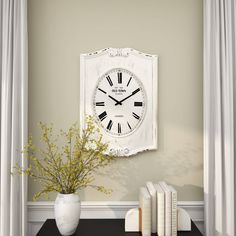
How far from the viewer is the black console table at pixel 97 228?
1.83 meters

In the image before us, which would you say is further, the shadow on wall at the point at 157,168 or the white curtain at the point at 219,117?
the shadow on wall at the point at 157,168

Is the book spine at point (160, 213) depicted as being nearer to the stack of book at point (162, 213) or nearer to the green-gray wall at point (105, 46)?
the stack of book at point (162, 213)

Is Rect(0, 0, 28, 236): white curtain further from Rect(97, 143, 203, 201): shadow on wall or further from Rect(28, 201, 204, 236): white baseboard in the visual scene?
Rect(97, 143, 203, 201): shadow on wall

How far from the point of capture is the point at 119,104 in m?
2.13

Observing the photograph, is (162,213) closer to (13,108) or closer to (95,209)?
(95,209)

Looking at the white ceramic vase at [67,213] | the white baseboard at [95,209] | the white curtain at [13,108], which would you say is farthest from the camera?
the white baseboard at [95,209]

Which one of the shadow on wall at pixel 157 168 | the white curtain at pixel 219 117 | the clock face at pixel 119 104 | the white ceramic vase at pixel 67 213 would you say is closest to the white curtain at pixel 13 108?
the white ceramic vase at pixel 67 213

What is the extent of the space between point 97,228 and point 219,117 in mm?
1073

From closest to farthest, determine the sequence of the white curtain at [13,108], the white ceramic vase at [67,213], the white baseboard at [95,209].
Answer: the white ceramic vase at [67,213]
the white curtain at [13,108]
the white baseboard at [95,209]

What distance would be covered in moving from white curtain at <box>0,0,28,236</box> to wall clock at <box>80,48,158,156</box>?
16.1 inches

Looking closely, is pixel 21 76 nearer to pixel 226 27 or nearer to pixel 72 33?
pixel 72 33

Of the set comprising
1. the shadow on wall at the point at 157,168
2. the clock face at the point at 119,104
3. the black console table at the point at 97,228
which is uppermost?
the clock face at the point at 119,104

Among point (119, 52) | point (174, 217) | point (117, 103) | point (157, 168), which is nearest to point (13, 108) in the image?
point (117, 103)

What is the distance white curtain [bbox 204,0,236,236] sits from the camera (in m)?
2.00
